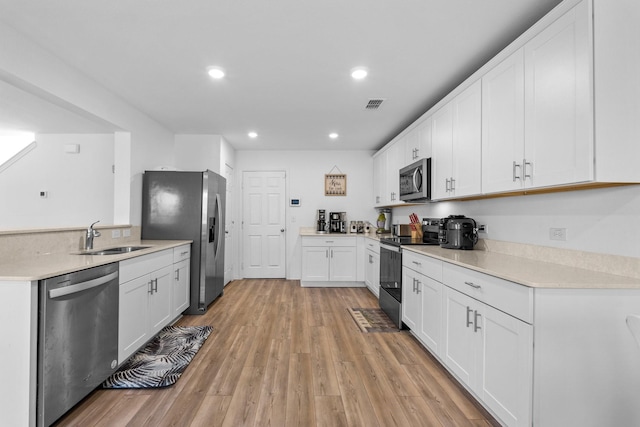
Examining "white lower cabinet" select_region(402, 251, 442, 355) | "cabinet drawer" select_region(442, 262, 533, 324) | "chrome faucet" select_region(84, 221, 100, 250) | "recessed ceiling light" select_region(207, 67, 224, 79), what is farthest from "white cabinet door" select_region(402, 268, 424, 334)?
"chrome faucet" select_region(84, 221, 100, 250)

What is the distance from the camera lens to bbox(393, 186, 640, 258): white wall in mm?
1602

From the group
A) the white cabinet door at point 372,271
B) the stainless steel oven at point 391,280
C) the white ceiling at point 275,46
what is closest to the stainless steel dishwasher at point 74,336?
the white ceiling at point 275,46

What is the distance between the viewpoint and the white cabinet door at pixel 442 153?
9.38 feet

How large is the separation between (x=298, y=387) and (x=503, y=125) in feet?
7.64

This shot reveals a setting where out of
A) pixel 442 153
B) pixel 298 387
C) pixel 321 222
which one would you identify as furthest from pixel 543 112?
pixel 321 222

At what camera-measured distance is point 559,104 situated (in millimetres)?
1646

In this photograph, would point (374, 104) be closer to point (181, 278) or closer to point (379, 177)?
point (379, 177)

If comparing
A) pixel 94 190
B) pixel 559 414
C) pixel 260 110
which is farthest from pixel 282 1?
pixel 94 190

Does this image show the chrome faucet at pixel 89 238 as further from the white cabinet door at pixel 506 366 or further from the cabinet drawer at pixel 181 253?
the white cabinet door at pixel 506 366

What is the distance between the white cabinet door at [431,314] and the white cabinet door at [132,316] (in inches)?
95.7

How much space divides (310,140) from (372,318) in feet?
9.90

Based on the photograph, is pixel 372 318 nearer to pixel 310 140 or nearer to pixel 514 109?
pixel 514 109

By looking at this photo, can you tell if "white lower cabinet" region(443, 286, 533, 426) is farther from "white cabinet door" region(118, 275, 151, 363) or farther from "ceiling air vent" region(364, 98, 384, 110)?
"white cabinet door" region(118, 275, 151, 363)

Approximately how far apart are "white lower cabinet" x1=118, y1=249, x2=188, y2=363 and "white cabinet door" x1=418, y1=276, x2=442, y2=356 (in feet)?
7.98
